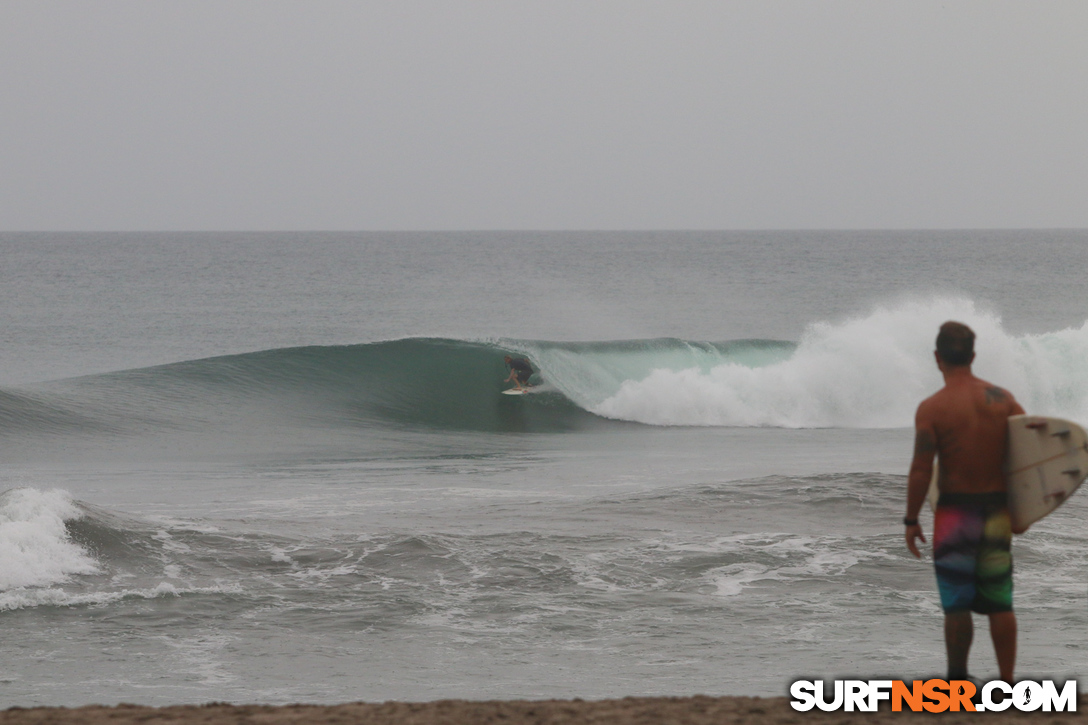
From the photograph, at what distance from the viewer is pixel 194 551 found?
9.16m

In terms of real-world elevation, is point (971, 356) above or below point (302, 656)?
above

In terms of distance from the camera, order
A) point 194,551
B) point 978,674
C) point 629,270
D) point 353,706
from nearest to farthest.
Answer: point 353,706, point 978,674, point 194,551, point 629,270

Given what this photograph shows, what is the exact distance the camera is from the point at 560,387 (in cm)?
2320

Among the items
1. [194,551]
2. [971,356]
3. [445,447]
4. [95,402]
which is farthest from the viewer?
[95,402]

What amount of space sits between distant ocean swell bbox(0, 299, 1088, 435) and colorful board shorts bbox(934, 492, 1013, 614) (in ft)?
53.0

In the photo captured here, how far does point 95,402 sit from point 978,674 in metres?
17.9

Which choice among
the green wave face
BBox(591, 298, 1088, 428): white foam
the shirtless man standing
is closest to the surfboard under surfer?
the green wave face

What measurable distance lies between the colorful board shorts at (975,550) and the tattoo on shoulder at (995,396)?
33cm

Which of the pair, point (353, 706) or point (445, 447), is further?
point (445, 447)

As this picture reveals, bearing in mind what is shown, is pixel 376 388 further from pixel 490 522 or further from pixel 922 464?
pixel 922 464

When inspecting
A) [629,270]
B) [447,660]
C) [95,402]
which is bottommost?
[447,660]

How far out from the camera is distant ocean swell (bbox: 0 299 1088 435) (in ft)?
A: 67.8

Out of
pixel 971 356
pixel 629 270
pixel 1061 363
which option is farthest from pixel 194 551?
pixel 629 270

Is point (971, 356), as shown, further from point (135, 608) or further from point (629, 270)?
point (629, 270)
